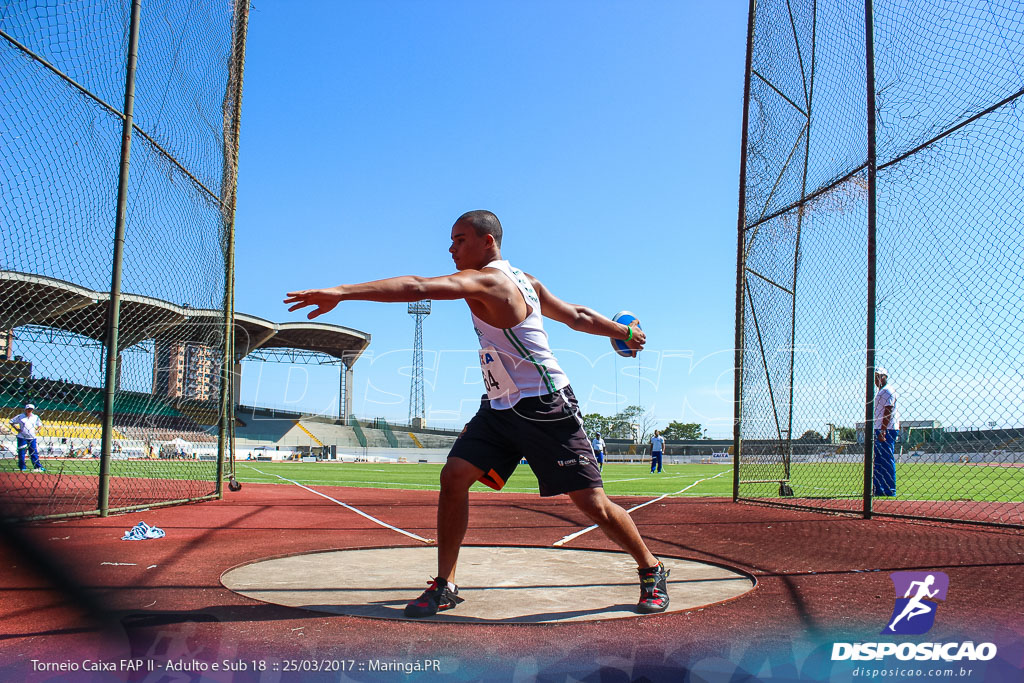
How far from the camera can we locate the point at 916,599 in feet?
11.7

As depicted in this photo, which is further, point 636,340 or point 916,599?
point 636,340

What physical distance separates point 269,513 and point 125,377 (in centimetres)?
212

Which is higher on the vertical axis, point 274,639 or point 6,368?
point 6,368

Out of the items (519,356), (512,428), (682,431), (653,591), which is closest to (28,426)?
(512,428)

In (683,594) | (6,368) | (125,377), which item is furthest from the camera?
(6,368)

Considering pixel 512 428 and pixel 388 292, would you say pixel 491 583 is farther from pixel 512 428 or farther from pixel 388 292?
pixel 388 292

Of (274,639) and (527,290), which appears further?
(527,290)

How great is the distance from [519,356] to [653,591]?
135cm

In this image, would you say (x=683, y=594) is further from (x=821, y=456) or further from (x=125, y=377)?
(x=821, y=456)

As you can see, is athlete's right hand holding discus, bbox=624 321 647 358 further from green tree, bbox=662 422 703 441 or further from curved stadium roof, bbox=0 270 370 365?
green tree, bbox=662 422 703 441

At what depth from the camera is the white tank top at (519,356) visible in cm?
359

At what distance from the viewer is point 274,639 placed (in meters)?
2.80

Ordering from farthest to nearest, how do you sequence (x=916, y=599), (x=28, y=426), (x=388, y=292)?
(x=28, y=426) < (x=916, y=599) < (x=388, y=292)

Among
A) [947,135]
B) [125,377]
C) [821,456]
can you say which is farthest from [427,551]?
[821,456]
